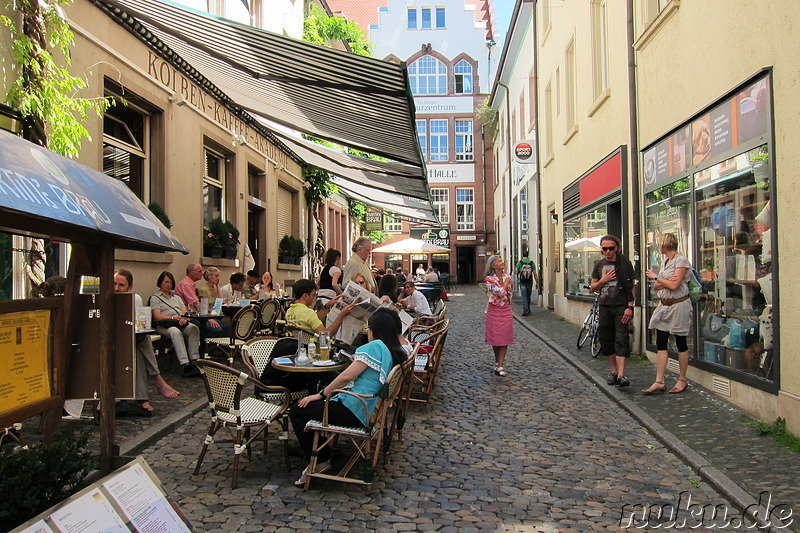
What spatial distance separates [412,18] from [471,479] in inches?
1698

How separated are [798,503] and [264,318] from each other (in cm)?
671

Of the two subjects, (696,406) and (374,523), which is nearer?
(374,523)

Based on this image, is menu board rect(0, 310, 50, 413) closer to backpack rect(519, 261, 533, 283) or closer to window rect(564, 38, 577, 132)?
window rect(564, 38, 577, 132)

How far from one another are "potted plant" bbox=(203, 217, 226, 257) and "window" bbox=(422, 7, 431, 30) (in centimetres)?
3620

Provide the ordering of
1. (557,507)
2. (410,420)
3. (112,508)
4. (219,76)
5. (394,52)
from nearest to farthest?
1. (112,508)
2. (557,507)
3. (410,420)
4. (219,76)
5. (394,52)

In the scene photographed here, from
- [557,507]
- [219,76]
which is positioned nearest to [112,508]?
[557,507]

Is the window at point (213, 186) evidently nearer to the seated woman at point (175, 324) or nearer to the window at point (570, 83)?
the seated woman at point (175, 324)

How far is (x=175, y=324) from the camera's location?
7586mm

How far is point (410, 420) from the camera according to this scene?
608cm

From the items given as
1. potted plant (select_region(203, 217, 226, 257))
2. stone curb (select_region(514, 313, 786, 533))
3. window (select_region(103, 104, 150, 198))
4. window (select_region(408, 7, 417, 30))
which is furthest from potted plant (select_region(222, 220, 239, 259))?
window (select_region(408, 7, 417, 30))

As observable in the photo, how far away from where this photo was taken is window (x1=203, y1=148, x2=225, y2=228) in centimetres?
1130

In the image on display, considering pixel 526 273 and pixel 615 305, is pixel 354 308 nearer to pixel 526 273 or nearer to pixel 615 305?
pixel 615 305

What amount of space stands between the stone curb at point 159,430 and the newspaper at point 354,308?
61.3 inches

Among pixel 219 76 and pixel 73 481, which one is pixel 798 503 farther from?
pixel 219 76
